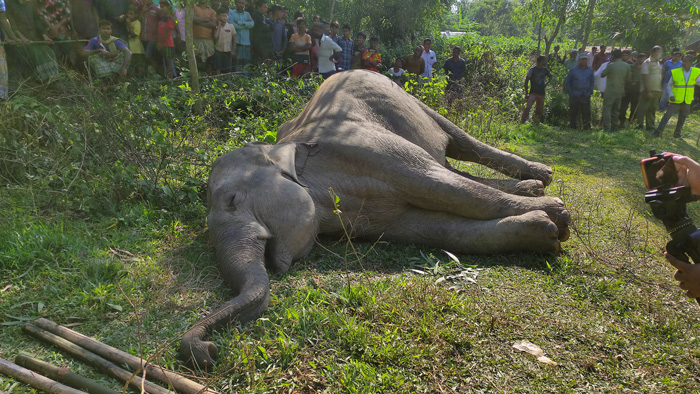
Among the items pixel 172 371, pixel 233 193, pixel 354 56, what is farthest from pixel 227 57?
pixel 172 371

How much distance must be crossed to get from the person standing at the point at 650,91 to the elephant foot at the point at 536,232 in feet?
37.6

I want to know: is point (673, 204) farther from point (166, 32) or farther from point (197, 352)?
point (166, 32)

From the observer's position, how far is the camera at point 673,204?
257cm

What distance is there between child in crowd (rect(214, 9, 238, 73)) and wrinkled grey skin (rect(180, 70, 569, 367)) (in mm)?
5374

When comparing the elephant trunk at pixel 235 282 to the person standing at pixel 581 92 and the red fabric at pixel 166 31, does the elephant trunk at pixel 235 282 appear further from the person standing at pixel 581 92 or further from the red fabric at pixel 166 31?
the person standing at pixel 581 92

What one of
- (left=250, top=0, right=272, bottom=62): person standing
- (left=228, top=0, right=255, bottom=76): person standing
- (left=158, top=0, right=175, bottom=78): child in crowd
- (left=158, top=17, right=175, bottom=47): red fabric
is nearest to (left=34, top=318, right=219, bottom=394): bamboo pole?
(left=158, top=0, right=175, bottom=78): child in crowd

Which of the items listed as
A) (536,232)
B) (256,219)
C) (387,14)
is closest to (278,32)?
(256,219)

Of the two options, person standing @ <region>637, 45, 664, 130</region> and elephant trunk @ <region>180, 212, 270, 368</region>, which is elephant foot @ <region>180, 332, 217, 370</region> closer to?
elephant trunk @ <region>180, 212, 270, 368</region>

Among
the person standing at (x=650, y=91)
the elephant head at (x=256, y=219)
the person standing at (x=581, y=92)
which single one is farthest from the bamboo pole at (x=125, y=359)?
the person standing at (x=650, y=91)

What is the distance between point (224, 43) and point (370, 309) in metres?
8.28

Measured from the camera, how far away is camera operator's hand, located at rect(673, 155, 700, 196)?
99.6 inches

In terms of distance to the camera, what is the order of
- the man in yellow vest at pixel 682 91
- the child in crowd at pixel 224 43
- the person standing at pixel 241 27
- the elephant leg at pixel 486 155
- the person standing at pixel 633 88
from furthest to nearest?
the person standing at pixel 633 88 → the man in yellow vest at pixel 682 91 → the person standing at pixel 241 27 → the child in crowd at pixel 224 43 → the elephant leg at pixel 486 155

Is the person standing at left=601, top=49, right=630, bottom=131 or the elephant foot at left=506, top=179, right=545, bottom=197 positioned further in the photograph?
the person standing at left=601, top=49, right=630, bottom=131

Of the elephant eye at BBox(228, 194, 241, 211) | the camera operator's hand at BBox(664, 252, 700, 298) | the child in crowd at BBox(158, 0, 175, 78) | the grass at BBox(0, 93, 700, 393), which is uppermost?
the child in crowd at BBox(158, 0, 175, 78)
